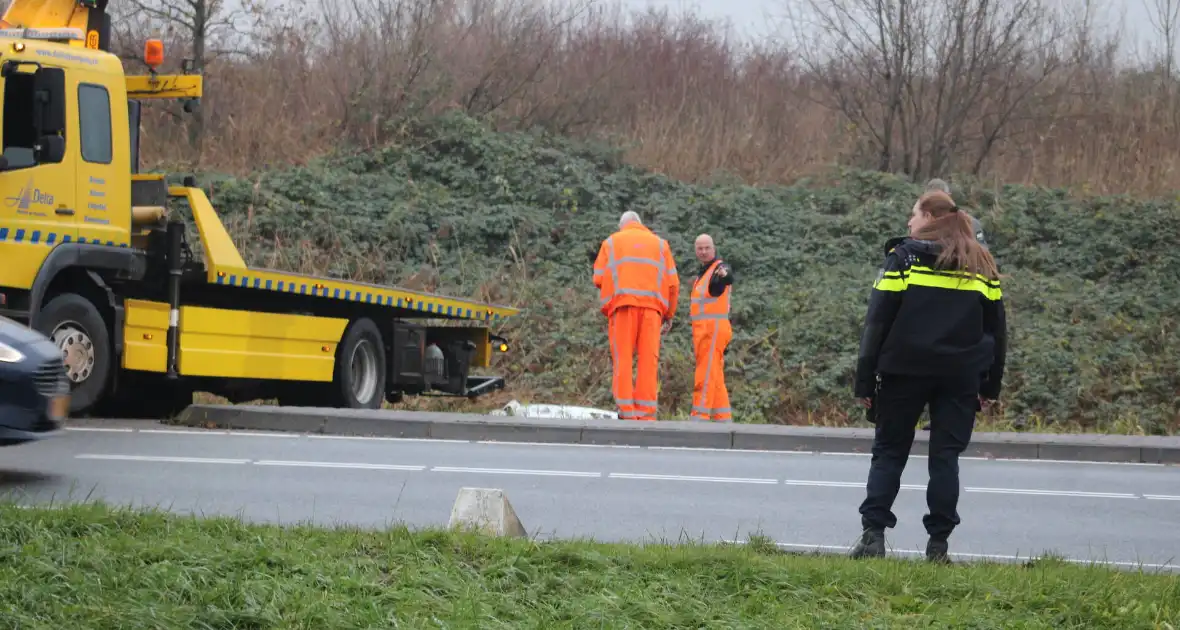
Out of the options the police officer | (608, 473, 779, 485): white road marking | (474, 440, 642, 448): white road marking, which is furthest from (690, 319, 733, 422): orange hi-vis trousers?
the police officer

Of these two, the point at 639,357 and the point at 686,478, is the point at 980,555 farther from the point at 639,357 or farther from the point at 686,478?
the point at 639,357

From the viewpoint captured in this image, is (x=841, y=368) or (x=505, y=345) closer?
(x=505, y=345)

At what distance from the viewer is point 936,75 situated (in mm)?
25859

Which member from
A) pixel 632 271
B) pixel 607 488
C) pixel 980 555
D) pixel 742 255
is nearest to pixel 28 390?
pixel 607 488

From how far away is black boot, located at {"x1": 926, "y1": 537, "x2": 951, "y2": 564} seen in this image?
A: 718 centimetres

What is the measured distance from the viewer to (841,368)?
18.5m

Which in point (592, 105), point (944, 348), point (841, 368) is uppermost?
point (592, 105)

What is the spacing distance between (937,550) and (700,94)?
2300 centimetres

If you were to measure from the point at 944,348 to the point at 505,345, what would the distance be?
405 inches

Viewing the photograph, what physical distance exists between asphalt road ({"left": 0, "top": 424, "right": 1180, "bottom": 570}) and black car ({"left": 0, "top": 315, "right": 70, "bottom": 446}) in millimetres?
316

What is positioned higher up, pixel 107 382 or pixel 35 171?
pixel 35 171

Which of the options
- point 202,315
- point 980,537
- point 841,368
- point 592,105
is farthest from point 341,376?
point 592,105

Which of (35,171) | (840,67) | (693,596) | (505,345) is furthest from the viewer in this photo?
(840,67)

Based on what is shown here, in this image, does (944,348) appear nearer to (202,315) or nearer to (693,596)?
(693,596)
